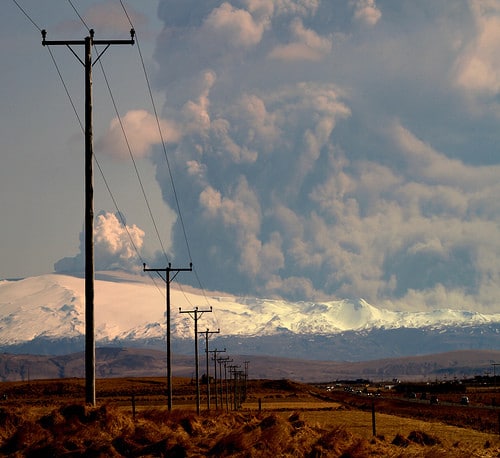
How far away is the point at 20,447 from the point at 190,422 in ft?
27.9

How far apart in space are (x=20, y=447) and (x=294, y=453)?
9.30m

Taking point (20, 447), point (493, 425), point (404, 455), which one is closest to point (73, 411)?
point (20, 447)

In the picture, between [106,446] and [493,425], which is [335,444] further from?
[493,425]

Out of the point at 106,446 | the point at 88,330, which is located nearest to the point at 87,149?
the point at 88,330

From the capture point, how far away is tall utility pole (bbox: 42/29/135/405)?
123 feet

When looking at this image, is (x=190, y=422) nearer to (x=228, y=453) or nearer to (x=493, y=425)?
(x=228, y=453)

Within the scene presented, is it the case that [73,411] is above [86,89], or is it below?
below

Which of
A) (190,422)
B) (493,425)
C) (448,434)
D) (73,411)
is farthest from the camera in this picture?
(493,425)

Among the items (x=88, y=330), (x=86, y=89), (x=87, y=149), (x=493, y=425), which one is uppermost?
(x=86, y=89)

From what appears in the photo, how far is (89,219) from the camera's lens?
39.0m

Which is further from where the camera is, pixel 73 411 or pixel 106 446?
pixel 73 411

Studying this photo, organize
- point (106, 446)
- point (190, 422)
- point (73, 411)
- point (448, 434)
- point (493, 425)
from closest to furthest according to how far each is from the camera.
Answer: point (106, 446) → point (73, 411) → point (190, 422) → point (448, 434) → point (493, 425)

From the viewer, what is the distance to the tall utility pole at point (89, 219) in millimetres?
37531

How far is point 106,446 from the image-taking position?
32000 millimetres
